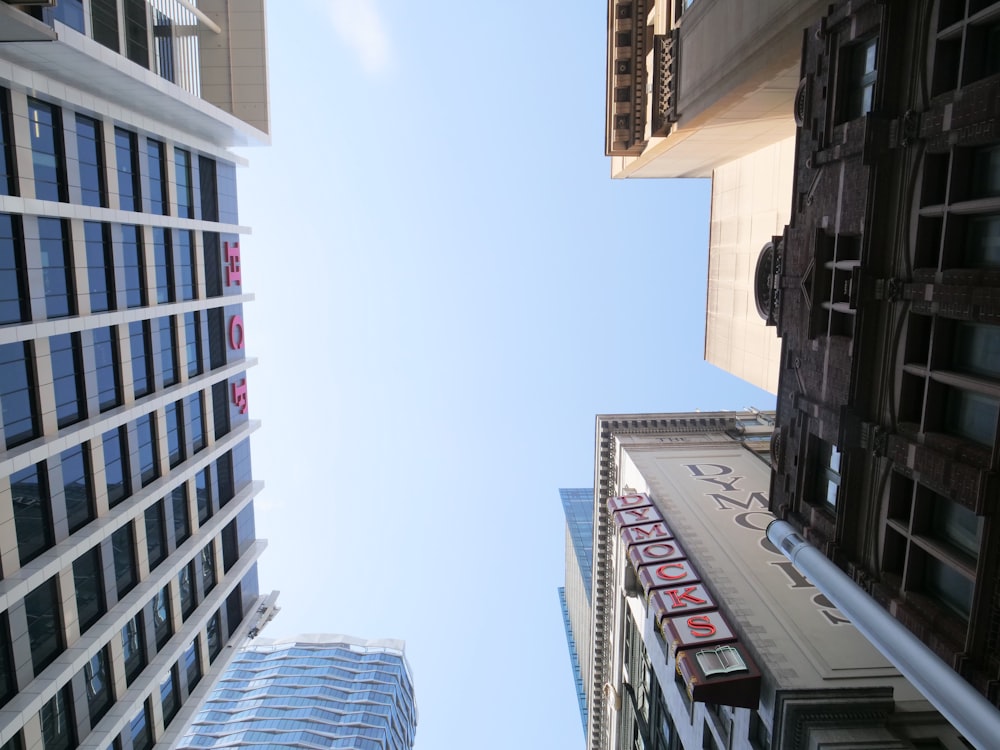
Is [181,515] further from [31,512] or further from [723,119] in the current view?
[723,119]

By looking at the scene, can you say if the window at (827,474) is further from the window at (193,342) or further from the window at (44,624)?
the window at (193,342)

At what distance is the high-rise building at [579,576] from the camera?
97125 mm

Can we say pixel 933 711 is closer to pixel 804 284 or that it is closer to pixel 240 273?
pixel 804 284

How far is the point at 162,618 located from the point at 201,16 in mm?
34721


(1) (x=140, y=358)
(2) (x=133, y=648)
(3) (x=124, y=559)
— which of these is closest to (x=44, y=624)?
(3) (x=124, y=559)

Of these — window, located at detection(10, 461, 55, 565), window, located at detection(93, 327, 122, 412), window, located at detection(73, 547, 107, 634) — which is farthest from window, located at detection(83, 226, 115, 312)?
window, located at detection(73, 547, 107, 634)

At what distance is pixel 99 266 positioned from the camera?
91.7 ft

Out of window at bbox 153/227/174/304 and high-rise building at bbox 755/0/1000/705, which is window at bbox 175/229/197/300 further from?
high-rise building at bbox 755/0/1000/705

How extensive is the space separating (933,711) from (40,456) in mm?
37056

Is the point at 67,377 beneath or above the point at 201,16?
beneath

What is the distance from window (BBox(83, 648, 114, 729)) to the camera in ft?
91.7

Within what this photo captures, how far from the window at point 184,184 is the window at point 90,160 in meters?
6.81

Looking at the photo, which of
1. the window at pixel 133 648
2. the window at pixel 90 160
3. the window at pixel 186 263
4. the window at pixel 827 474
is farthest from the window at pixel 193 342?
the window at pixel 827 474

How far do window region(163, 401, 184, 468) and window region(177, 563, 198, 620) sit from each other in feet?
22.2
